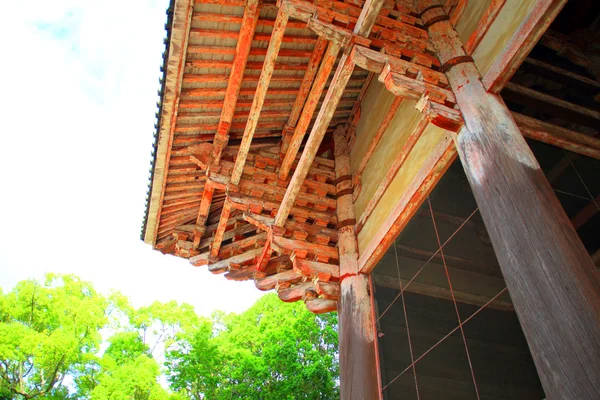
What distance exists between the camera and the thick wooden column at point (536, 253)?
2.17m

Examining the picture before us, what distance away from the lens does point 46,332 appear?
43.1ft

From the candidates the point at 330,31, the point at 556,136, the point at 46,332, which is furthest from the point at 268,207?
the point at 46,332

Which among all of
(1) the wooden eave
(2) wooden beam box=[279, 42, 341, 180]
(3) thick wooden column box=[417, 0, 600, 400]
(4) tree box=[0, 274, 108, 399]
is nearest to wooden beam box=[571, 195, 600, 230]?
(1) the wooden eave

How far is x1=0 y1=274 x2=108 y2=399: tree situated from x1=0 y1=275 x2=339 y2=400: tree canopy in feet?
0.09

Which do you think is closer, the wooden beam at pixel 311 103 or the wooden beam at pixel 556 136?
the wooden beam at pixel 556 136

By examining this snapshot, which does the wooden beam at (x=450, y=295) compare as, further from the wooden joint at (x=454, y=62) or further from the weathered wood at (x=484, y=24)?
the weathered wood at (x=484, y=24)

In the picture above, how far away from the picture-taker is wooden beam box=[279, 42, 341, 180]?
455 cm

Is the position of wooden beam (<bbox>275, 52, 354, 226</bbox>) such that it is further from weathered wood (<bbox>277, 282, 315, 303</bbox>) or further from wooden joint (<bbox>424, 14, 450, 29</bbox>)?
wooden joint (<bbox>424, 14, 450, 29</bbox>)

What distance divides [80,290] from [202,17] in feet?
46.0

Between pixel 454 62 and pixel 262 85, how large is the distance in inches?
75.0

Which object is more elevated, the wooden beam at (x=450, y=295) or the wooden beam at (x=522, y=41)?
the wooden beam at (x=450, y=295)

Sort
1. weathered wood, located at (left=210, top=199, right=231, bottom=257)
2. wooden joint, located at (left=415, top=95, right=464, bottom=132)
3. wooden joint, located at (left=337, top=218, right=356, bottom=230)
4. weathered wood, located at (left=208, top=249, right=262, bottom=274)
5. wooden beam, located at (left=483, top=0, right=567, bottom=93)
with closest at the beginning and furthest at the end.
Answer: wooden beam, located at (left=483, top=0, right=567, bottom=93) < wooden joint, located at (left=415, top=95, right=464, bottom=132) < wooden joint, located at (left=337, top=218, right=356, bottom=230) < weathered wood, located at (left=210, top=199, right=231, bottom=257) < weathered wood, located at (left=208, top=249, right=262, bottom=274)

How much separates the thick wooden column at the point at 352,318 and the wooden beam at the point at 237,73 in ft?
5.75

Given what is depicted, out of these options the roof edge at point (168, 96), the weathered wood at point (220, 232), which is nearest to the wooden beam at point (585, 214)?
the weathered wood at point (220, 232)
